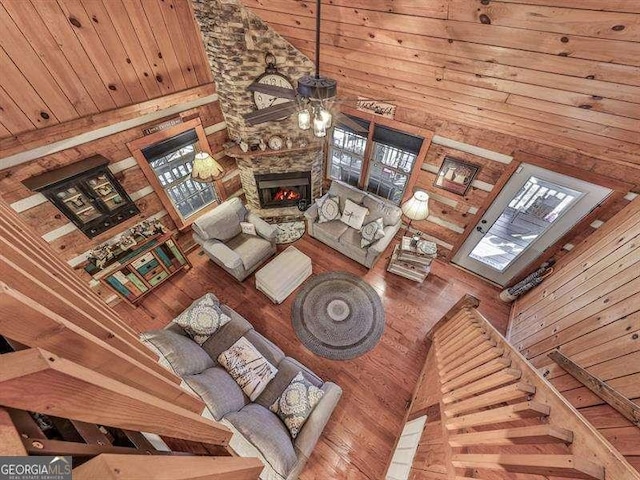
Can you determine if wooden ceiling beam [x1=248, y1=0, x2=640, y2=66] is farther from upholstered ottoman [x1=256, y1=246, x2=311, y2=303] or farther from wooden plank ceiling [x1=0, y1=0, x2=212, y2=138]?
upholstered ottoman [x1=256, y1=246, x2=311, y2=303]

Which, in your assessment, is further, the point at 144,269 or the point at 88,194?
the point at 144,269

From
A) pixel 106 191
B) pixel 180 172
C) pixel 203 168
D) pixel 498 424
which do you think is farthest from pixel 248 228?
pixel 498 424

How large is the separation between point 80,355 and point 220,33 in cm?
367

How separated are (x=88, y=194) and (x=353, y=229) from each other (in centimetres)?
367

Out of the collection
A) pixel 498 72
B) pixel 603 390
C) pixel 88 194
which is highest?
pixel 498 72

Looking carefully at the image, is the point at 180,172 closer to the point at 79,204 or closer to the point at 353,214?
the point at 79,204

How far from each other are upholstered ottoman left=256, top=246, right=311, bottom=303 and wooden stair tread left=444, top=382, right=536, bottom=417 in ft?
8.23

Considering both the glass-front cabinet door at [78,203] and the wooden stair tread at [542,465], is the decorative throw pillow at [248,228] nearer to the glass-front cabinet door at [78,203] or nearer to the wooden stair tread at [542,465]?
the glass-front cabinet door at [78,203]

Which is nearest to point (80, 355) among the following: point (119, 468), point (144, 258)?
point (119, 468)

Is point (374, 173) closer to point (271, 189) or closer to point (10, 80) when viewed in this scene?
point (271, 189)

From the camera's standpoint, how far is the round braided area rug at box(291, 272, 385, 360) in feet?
11.7

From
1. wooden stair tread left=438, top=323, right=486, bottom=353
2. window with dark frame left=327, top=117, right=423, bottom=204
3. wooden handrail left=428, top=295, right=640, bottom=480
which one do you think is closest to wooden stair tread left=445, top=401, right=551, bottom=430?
wooden handrail left=428, top=295, right=640, bottom=480

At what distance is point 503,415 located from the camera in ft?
5.18

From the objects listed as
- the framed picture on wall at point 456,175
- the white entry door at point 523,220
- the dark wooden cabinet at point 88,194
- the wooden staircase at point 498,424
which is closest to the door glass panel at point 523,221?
the white entry door at point 523,220
